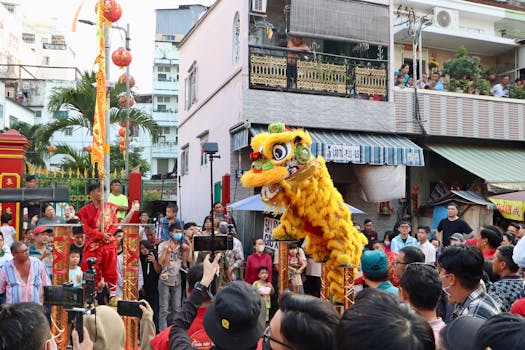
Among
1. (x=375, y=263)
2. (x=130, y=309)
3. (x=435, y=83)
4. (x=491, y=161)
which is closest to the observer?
(x=130, y=309)

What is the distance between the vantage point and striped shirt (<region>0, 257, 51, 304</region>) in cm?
610

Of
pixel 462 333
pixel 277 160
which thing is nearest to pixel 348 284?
pixel 277 160

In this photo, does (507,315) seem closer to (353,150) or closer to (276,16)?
(353,150)

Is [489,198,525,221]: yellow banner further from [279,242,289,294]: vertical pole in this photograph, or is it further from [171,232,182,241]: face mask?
[279,242,289,294]: vertical pole

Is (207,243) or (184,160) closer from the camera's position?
(207,243)

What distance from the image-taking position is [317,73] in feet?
40.8

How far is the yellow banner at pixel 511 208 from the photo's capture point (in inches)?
434

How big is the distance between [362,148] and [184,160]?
787 cm

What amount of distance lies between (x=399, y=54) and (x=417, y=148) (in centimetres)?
473

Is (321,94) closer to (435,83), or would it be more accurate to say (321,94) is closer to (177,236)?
(435,83)

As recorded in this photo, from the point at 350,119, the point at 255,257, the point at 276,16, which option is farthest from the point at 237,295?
the point at 276,16

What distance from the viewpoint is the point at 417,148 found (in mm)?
12484

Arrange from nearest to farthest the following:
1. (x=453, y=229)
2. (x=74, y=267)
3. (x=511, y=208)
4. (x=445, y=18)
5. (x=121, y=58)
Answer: (x=74, y=267) < (x=453, y=229) < (x=511, y=208) < (x=121, y=58) < (x=445, y=18)

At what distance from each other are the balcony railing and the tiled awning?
2.27 m
